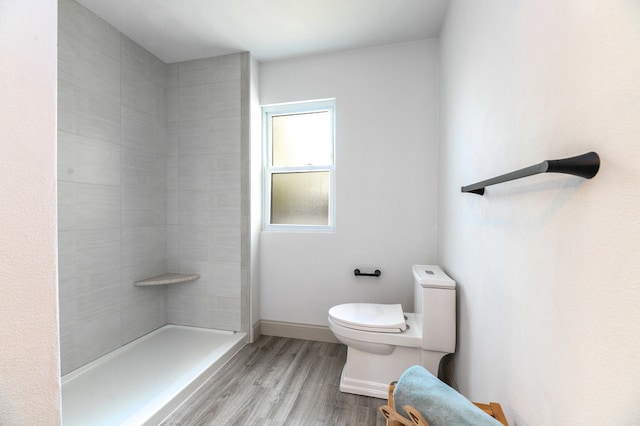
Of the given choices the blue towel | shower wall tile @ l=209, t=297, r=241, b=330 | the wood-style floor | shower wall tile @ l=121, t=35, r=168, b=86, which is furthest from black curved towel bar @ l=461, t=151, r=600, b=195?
shower wall tile @ l=121, t=35, r=168, b=86

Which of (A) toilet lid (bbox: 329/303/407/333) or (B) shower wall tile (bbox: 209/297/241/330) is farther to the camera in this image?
(B) shower wall tile (bbox: 209/297/241/330)

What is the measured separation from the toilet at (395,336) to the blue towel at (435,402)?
54 centimetres

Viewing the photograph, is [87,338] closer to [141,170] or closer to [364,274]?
[141,170]

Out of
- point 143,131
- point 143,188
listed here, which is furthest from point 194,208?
point 143,131

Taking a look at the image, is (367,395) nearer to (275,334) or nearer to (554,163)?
(275,334)

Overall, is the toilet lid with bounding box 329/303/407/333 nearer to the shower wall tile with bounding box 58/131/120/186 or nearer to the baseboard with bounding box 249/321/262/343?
the baseboard with bounding box 249/321/262/343

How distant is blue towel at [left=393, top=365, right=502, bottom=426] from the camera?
0.76 m

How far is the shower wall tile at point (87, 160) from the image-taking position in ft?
5.45

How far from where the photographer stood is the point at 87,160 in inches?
70.9

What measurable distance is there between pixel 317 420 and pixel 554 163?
160cm

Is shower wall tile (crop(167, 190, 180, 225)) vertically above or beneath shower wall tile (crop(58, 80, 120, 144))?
beneath

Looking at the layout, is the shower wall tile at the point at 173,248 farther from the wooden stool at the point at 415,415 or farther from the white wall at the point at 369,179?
the wooden stool at the point at 415,415

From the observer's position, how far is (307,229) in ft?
7.92

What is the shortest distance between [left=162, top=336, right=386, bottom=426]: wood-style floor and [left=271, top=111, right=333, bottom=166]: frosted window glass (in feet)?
5.43
